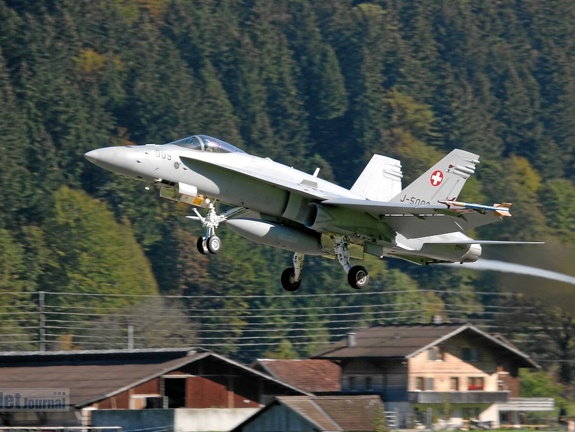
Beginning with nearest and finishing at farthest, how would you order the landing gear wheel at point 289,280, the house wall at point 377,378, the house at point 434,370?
1. the landing gear wheel at point 289,280
2. the house at point 434,370
3. the house wall at point 377,378

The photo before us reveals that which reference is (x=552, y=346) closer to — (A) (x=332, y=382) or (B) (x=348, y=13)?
(A) (x=332, y=382)

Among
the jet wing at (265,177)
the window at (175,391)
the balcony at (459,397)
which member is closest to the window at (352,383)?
the balcony at (459,397)

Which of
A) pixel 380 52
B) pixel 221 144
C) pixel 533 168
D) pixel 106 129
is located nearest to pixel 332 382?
pixel 221 144

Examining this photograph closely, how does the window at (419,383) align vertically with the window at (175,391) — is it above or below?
above

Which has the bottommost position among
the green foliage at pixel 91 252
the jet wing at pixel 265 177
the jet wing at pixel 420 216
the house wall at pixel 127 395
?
the house wall at pixel 127 395

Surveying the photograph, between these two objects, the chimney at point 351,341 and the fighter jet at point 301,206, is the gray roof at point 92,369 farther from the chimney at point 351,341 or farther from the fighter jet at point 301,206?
the fighter jet at point 301,206

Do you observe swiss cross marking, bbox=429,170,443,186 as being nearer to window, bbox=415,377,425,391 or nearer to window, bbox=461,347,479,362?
window, bbox=415,377,425,391

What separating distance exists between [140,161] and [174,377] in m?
14.2

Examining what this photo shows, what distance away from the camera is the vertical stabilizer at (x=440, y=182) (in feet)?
89.7

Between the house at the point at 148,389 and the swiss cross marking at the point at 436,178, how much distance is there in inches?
442

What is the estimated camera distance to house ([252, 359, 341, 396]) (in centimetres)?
4359

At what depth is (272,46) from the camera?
413 feet

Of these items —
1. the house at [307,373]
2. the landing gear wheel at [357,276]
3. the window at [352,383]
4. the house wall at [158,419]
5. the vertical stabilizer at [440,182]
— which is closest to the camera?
the landing gear wheel at [357,276]

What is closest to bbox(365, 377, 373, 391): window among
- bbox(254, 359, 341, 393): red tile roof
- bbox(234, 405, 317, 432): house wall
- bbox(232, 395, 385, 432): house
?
bbox(254, 359, 341, 393): red tile roof
